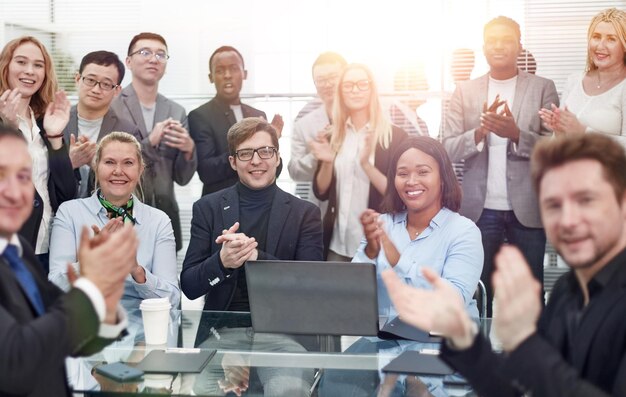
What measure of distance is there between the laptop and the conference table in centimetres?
8

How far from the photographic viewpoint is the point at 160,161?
4.42 metres

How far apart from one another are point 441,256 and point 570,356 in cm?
154

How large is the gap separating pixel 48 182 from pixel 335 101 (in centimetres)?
155

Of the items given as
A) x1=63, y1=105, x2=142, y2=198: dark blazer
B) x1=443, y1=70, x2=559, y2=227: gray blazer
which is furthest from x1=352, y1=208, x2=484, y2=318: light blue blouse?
x1=63, y1=105, x2=142, y2=198: dark blazer

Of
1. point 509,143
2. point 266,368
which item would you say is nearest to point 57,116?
point 266,368

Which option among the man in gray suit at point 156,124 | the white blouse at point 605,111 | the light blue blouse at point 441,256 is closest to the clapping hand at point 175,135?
the man in gray suit at point 156,124

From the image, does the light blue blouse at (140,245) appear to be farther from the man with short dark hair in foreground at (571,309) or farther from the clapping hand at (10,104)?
the man with short dark hair in foreground at (571,309)

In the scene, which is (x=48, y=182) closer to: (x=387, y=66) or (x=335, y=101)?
(x=335, y=101)

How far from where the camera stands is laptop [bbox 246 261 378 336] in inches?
90.3

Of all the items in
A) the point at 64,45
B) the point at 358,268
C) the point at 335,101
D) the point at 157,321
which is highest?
the point at 64,45

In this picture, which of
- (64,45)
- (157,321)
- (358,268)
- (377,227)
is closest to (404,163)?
(377,227)

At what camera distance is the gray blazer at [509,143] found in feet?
13.7

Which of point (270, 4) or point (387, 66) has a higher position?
point (270, 4)

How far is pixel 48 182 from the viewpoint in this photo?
381cm
